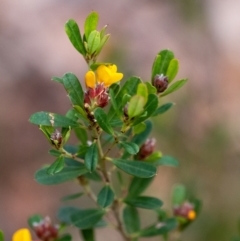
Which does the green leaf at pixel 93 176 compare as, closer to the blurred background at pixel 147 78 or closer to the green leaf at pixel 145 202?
the green leaf at pixel 145 202

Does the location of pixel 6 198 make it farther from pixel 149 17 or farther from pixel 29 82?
pixel 149 17

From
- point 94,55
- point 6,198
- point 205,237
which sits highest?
point 94,55

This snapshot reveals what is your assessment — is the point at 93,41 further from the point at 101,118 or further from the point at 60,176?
the point at 60,176

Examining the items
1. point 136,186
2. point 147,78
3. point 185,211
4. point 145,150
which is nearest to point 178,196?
point 185,211

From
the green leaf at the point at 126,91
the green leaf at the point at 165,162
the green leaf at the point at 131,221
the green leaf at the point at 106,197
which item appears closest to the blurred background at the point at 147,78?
the green leaf at the point at 131,221

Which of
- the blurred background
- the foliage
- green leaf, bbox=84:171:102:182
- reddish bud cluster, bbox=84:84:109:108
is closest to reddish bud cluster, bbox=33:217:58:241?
the foliage

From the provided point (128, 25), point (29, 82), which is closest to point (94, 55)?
point (29, 82)
